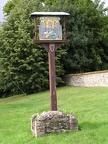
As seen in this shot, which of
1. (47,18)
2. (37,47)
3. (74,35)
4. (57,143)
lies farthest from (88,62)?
(57,143)

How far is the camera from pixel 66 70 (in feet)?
74.4

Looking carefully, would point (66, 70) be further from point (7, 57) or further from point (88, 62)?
point (7, 57)

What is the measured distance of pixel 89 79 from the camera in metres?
18.4

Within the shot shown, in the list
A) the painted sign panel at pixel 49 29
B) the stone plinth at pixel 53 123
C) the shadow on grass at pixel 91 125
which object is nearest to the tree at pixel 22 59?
the painted sign panel at pixel 49 29

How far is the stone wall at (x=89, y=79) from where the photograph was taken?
54.9 feet

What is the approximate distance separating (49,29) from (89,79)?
485 inches

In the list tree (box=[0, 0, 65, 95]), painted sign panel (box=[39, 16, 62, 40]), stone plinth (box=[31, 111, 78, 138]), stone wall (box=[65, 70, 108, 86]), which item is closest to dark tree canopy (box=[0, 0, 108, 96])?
tree (box=[0, 0, 65, 95])

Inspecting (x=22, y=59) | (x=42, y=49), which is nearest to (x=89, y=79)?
(x=42, y=49)

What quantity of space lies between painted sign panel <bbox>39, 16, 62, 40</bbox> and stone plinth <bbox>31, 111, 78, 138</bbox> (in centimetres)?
202

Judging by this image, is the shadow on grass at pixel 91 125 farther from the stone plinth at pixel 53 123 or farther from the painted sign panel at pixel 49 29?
the painted sign panel at pixel 49 29

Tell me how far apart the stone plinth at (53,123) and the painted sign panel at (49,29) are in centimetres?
202

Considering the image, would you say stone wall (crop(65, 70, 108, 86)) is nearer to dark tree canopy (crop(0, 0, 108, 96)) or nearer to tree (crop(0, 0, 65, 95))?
dark tree canopy (crop(0, 0, 108, 96))

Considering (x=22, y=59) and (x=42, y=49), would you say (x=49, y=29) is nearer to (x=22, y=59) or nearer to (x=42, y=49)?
(x=22, y=59)

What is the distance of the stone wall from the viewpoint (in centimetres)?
1673
